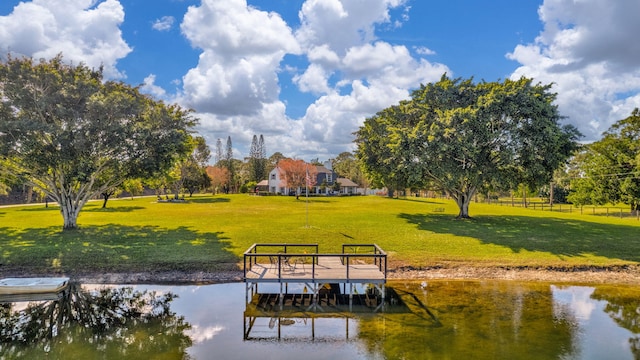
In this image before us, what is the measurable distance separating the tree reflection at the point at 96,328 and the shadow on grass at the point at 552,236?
18581mm

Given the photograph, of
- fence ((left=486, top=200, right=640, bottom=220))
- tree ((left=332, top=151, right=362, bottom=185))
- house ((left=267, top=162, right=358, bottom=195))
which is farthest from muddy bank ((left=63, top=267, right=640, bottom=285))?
tree ((left=332, top=151, right=362, bottom=185))

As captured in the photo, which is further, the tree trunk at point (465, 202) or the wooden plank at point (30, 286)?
the tree trunk at point (465, 202)

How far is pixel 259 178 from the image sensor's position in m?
107

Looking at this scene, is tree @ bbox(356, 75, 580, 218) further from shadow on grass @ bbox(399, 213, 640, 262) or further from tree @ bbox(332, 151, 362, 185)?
tree @ bbox(332, 151, 362, 185)

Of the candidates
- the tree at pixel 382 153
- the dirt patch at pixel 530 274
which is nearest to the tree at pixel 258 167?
the tree at pixel 382 153

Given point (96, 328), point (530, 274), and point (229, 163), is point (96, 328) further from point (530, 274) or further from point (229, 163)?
point (229, 163)

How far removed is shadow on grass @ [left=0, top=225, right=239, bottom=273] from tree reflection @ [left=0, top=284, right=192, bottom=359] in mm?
3228

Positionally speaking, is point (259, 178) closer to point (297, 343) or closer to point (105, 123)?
point (105, 123)

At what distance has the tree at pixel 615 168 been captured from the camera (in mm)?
46188

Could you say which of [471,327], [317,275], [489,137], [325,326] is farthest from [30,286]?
[489,137]

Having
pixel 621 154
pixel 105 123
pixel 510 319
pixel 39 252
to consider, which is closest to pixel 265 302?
pixel 510 319

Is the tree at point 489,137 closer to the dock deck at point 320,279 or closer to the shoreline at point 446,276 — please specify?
the shoreline at point 446,276

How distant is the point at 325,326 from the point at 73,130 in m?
22.2

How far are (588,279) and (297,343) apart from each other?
48.3ft
